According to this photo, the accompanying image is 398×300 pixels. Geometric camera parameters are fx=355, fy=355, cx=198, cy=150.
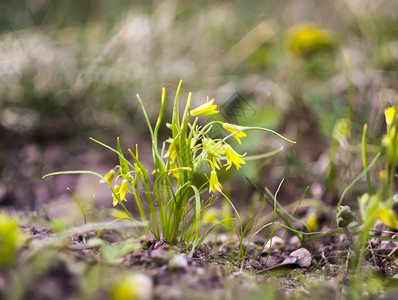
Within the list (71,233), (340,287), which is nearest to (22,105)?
(71,233)

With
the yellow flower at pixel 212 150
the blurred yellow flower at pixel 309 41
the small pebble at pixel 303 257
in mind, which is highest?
the blurred yellow flower at pixel 309 41

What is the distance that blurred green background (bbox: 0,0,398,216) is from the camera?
7.61ft

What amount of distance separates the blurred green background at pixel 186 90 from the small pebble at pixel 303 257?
670mm

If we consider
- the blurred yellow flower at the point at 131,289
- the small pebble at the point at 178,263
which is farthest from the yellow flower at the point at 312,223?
the blurred yellow flower at the point at 131,289

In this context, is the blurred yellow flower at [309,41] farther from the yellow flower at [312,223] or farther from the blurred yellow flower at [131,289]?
the blurred yellow flower at [131,289]

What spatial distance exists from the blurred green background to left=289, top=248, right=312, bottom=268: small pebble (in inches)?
26.4

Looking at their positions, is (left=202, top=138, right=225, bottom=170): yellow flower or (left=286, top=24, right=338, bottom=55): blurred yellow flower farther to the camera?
(left=286, top=24, right=338, bottom=55): blurred yellow flower

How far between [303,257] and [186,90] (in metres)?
2.21

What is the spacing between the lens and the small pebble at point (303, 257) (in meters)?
1.41

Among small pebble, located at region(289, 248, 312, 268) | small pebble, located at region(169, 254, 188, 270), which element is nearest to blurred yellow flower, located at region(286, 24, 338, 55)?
small pebble, located at region(289, 248, 312, 268)

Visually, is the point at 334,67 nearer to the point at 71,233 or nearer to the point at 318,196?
the point at 318,196

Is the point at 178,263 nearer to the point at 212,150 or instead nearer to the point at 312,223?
the point at 212,150

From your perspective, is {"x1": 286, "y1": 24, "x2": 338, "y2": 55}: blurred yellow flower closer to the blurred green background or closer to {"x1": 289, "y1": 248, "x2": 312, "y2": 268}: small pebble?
the blurred green background

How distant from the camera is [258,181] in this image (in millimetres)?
2299
